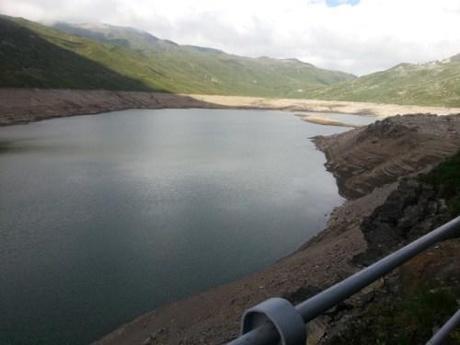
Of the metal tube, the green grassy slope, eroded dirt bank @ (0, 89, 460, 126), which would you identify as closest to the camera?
the metal tube

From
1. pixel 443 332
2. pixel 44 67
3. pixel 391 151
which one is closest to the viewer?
pixel 443 332

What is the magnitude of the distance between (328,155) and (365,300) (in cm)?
5589

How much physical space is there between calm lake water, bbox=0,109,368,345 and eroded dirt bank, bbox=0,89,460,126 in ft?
111

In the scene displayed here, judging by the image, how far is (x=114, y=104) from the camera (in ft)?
440

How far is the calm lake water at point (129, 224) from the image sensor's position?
63.5 feet

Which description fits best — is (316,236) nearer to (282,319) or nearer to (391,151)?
(391,151)

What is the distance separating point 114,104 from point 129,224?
4340 inches

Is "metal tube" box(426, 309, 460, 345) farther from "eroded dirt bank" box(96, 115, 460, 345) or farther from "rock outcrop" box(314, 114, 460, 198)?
"rock outcrop" box(314, 114, 460, 198)

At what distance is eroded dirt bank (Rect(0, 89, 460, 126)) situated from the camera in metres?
95.3

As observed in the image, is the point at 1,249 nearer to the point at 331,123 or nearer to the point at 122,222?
the point at 122,222

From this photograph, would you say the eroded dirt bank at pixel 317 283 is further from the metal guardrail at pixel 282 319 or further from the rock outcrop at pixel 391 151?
the rock outcrop at pixel 391 151

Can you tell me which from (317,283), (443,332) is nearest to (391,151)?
(317,283)

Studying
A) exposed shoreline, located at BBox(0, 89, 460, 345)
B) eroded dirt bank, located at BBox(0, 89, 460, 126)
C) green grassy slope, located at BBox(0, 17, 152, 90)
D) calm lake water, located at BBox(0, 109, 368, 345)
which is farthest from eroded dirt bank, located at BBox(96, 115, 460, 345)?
green grassy slope, located at BBox(0, 17, 152, 90)

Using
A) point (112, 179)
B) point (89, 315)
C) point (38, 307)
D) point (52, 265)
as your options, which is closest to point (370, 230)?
point (89, 315)
